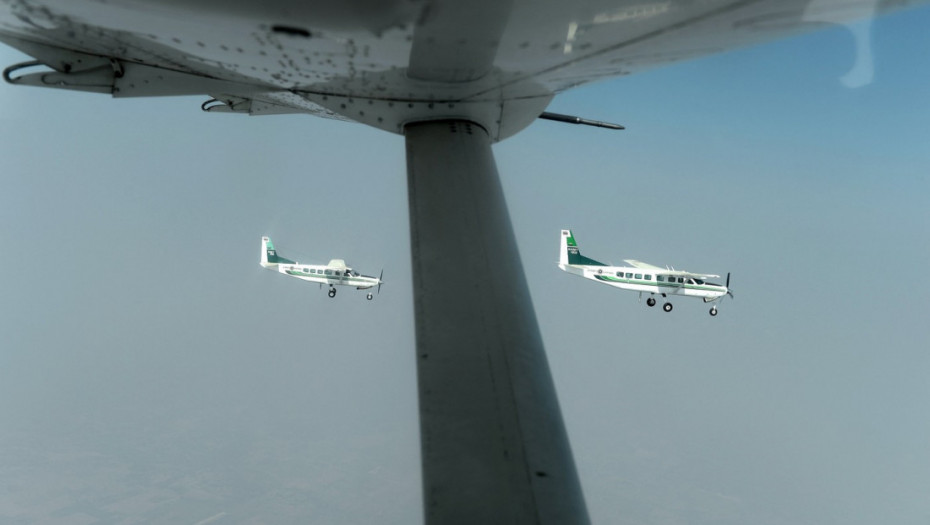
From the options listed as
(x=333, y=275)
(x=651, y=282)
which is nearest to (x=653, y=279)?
(x=651, y=282)

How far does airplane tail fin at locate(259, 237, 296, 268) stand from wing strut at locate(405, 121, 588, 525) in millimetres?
26615

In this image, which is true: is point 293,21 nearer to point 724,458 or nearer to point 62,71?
point 62,71

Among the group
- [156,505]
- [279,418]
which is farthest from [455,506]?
[279,418]

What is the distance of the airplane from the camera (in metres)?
1.27

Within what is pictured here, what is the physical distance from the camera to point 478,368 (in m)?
1.43

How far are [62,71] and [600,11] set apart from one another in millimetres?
1950

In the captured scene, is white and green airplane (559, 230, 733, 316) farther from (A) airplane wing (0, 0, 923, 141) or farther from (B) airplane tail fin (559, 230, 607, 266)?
(A) airplane wing (0, 0, 923, 141)

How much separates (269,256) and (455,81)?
90.6 feet

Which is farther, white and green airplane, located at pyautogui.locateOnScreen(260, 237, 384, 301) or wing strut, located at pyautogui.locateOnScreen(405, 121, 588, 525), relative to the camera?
white and green airplane, located at pyautogui.locateOnScreen(260, 237, 384, 301)

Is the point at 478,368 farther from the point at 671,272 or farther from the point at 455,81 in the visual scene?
the point at 671,272

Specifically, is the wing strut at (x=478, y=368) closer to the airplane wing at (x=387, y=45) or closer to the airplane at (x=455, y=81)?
the airplane at (x=455, y=81)

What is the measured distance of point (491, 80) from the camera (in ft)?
6.66

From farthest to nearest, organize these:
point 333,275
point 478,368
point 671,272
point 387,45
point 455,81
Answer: point 333,275 < point 671,272 < point 455,81 < point 387,45 < point 478,368

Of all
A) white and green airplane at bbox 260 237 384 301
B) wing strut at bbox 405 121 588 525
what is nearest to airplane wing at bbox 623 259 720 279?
white and green airplane at bbox 260 237 384 301
